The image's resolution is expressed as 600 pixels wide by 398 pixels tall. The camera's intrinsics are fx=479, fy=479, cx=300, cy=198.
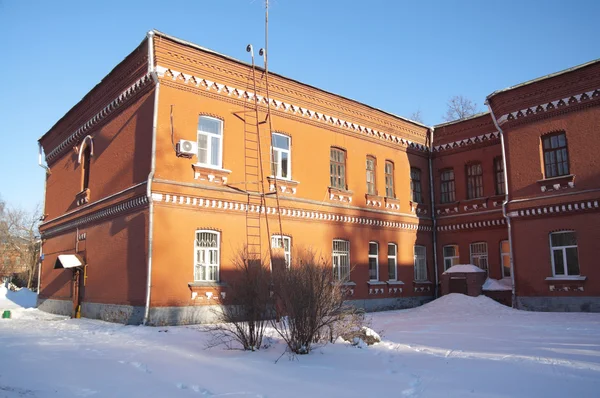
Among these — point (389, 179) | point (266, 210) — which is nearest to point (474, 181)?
point (389, 179)

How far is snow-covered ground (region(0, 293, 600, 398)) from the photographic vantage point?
253 inches

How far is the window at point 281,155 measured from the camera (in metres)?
17.8

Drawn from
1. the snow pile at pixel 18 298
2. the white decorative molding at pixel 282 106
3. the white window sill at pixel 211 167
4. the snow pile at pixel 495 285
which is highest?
Answer: the white decorative molding at pixel 282 106

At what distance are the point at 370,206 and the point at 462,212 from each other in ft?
16.3

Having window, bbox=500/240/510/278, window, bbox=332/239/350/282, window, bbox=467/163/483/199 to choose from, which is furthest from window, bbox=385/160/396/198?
window, bbox=500/240/510/278

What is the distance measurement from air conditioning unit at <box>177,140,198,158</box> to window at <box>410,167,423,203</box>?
40.5 feet

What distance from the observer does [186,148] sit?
14789 mm

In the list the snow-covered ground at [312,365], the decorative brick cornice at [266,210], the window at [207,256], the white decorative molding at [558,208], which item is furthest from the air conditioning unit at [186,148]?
the white decorative molding at [558,208]

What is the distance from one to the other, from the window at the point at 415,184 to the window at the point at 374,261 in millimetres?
3994

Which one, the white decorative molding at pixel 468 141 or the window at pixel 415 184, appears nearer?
the white decorative molding at pixel 468 141

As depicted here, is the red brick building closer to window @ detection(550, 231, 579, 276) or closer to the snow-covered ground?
window @ detection(550, 231, 579, 276)

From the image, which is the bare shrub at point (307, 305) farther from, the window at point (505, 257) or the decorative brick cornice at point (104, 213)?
the window at point (505, 257)

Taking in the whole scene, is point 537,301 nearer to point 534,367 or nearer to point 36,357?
point 534,367

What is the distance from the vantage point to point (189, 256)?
1482cm
